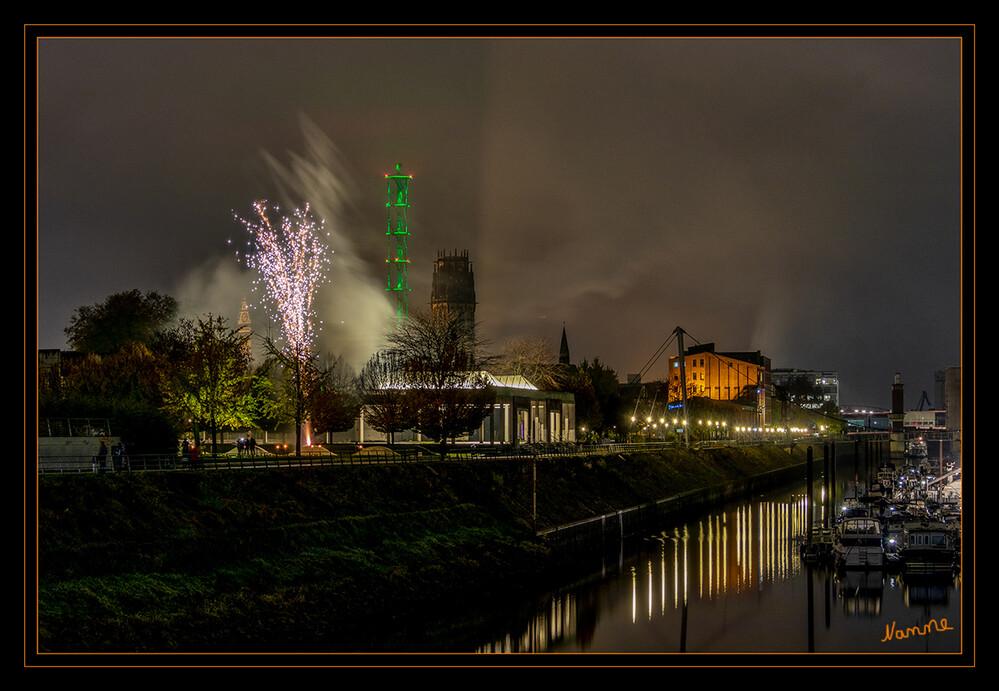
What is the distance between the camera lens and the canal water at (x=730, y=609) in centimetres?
3534

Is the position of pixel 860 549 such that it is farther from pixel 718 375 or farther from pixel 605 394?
pixel 718 375

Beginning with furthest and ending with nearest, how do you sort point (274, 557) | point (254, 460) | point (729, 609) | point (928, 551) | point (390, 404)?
point (390, 404), point (928, 551), point (254, 460), point (729, 609), point (274, 557)

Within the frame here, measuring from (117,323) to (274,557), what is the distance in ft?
220

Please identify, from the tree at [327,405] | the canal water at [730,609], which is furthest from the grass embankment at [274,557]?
the tree at [327,405]

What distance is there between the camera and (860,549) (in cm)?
4803

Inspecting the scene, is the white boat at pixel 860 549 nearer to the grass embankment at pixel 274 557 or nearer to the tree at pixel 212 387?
the grass embankment at pixel 274 557

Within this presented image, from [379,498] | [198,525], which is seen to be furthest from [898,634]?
[198,525]

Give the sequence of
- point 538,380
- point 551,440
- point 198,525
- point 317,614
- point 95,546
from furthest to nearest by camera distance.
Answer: point 538,380
point 551,440
point 198,525
point 317,614
point 95,546

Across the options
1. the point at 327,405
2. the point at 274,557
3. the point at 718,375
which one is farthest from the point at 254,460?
the point at 718,375

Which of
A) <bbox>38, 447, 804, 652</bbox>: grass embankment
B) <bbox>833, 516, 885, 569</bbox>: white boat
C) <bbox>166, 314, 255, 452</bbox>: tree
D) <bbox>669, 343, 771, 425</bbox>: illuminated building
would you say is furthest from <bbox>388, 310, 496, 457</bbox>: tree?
<bbox>669, 343, 771, 425</bbox>: illuminated building

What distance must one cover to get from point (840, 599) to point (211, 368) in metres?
34.5

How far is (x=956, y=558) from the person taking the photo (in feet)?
156

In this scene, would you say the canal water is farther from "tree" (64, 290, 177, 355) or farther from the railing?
"tree" (64, 290, 177, 355)

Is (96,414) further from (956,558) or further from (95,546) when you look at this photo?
(956,558)
